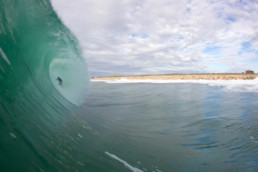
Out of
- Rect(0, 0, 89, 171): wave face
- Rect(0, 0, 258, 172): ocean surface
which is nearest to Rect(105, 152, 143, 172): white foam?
Rect(0, 0, 258, 172): ocean surface

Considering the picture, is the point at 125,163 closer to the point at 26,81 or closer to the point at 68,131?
the point at 68,131

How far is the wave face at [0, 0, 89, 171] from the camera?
4.21 feet

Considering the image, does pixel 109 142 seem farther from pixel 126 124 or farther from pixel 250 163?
pixel 250 163

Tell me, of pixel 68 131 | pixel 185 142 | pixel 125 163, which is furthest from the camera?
pixel 185 142

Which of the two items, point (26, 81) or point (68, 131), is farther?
point (68, 131)

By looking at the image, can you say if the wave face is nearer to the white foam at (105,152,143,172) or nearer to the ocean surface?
the ocean surface

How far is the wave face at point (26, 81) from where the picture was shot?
1.28m

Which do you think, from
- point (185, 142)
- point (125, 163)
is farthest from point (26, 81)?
point (185, 142)

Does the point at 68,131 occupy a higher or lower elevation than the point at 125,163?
higher

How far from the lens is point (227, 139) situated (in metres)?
3.06

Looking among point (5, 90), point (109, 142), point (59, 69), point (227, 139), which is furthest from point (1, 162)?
point (59, 69)

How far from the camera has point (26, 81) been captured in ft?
7.40

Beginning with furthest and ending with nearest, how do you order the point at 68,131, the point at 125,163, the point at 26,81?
1. the point at 68,131
2. the point at 26,81
3. the point at 125,163

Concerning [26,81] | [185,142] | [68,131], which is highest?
[26,81]
